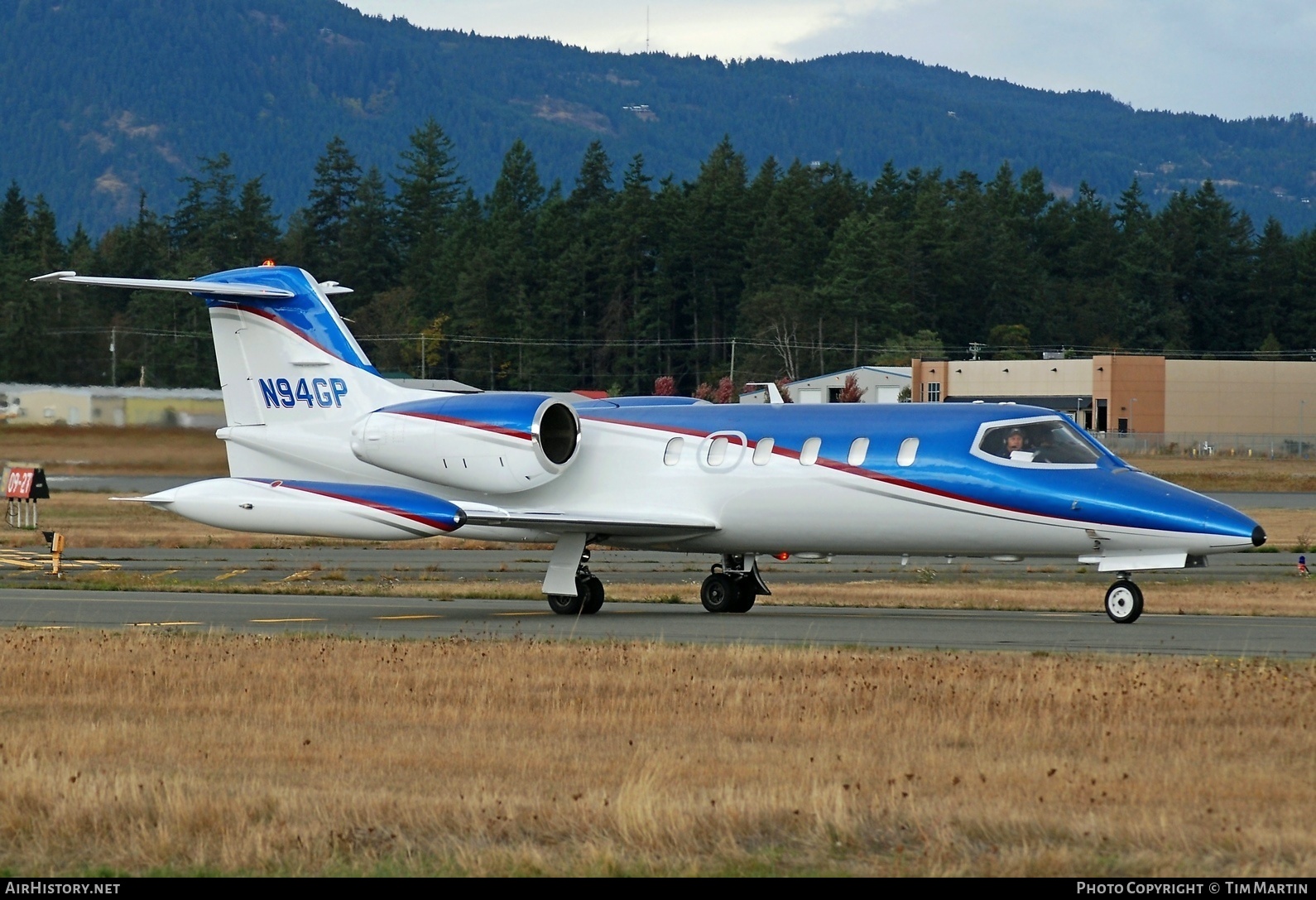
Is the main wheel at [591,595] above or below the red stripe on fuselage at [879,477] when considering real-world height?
below

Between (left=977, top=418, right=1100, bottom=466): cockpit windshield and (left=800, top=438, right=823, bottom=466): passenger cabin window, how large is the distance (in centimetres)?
229

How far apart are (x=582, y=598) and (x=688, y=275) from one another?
10874 cm

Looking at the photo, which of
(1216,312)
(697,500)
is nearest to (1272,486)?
(697,500)

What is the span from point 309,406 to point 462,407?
3.31 meters

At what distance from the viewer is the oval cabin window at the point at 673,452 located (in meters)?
25.0

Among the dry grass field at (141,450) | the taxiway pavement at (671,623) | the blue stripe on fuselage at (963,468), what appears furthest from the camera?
the dry grass field at (141,450)

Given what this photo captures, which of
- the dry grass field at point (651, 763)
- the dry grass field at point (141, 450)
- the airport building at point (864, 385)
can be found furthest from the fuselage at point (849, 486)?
the airport building at point (864, 385)

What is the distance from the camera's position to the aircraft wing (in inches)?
965

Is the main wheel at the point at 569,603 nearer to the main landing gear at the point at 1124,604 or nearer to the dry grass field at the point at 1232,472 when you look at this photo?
the main landing gear at the point at 1124,604

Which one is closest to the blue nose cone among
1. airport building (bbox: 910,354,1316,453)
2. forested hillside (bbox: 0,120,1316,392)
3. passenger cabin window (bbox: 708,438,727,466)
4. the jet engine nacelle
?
passenger cabin window (bbox: 708,438,727,466)

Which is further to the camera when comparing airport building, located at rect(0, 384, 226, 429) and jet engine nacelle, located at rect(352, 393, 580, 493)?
airport building, located at rect(0, 384, 226, 429)

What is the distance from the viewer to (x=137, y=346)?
120 metres

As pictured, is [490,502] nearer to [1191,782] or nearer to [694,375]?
[1191,782]

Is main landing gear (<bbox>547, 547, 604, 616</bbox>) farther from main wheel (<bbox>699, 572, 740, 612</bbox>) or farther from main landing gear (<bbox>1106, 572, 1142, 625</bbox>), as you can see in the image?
main landing gear (<bbox>1106, 572, 1142, 625</bbox>)
